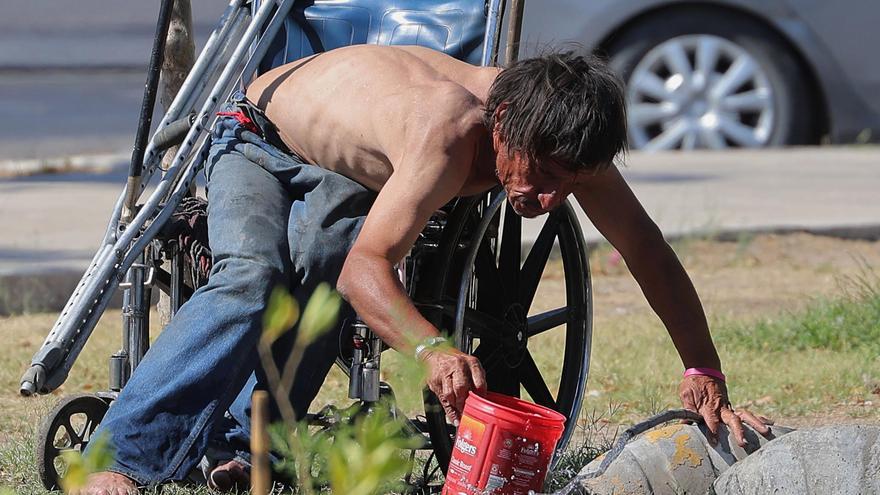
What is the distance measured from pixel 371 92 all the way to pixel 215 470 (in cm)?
100

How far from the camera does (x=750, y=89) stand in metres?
9.95

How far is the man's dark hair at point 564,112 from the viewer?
3.29 metres

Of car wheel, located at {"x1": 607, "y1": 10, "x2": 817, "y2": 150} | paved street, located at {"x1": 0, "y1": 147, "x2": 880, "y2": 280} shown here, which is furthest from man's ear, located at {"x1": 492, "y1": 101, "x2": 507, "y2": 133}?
car wheel, located at {"x1": 607, "y1": 10, "x2": 817, "y2": 150}

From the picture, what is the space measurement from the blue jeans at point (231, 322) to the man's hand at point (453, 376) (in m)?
0.61

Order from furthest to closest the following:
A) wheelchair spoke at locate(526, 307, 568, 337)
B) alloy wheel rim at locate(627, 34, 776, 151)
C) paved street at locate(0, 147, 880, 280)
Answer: alloy wheel rim at locate(627, 34, 776, 151) → paved street at locate(0, 147, 880, 280) → wheelchair spoke at locate(526, 307, 568, 337)

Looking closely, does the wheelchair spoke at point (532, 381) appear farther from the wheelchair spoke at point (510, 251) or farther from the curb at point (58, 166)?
the curb at point (58, 166)

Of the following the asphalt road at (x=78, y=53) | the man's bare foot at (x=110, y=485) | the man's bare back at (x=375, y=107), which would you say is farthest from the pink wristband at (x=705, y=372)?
the asphalt road at (x=78, y=53)

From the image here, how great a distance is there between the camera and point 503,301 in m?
4.04

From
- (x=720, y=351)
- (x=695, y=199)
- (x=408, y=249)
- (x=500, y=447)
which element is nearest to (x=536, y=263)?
(x=408, y=249)

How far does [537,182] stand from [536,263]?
0.84 m

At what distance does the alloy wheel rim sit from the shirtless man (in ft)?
19.5

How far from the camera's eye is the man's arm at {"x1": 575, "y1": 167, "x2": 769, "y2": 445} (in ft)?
12.2

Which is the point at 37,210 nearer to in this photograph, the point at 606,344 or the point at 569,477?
the point at 606,344

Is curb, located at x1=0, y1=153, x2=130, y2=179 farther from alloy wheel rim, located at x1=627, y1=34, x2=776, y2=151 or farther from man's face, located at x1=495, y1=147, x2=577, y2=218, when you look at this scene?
man's face, located at x1=495, y1=147, x2=577, y2=218
